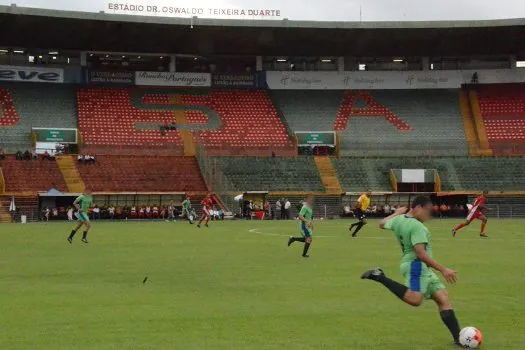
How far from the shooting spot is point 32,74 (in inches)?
2835

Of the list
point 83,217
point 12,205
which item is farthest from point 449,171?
point 83,217

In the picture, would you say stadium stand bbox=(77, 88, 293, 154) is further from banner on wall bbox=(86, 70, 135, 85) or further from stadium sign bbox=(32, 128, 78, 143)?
stadium sign bbox=(32, 128, 78, 143)

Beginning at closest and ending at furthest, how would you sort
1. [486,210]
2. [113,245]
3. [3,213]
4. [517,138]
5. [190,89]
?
[113,245]
[3,213]
[486,210]
[517,138]
[190,89]

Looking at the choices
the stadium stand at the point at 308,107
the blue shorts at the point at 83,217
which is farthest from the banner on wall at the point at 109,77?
the blue shorts at the point at 83,217

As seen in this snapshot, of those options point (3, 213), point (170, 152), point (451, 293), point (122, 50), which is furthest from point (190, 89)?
point (451, 293)

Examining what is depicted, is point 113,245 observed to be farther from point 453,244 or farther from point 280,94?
point 280,94

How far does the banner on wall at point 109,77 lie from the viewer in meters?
74.1

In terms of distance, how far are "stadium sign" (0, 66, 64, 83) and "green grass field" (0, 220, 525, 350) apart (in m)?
47.7

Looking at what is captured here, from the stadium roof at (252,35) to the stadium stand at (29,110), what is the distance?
13.1 ft

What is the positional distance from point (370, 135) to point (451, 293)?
56958 mm

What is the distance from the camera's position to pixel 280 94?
77000mm

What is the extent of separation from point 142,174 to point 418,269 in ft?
174

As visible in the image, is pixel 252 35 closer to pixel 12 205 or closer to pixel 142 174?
pixel 142 174

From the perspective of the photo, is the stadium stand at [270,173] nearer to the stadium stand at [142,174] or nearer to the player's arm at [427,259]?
the stadium stand at [142,174]
